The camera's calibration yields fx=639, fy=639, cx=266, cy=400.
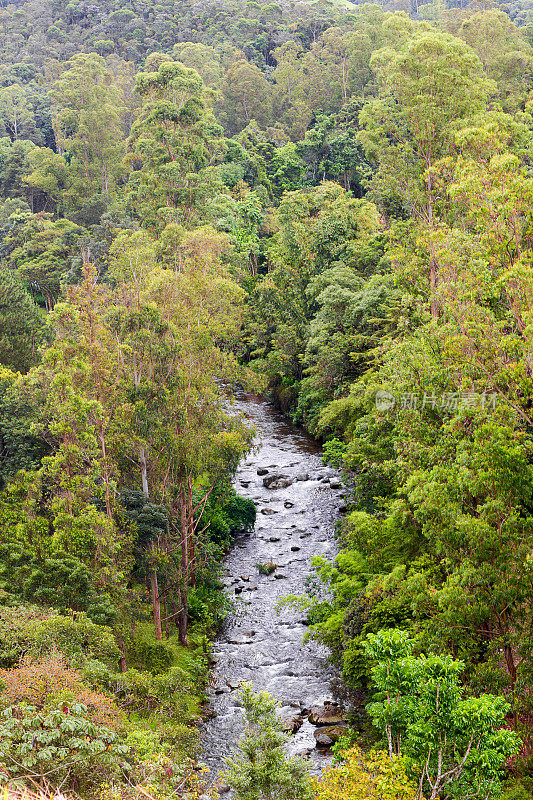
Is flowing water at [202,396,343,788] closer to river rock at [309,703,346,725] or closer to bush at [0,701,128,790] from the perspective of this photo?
river rock at [309,703,346,725]

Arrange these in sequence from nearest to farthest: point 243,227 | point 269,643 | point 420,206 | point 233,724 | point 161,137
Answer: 1. point 233,724
2. point 269,643
3. point 420,206
4. point 161,137
5. point 243,227

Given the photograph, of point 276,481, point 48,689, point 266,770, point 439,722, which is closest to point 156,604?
point 48,689

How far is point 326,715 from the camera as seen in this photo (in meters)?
19.2

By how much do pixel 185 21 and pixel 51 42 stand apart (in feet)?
71.5

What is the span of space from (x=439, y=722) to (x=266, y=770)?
3.35 meters

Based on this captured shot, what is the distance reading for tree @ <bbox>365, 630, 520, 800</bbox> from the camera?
9711mm

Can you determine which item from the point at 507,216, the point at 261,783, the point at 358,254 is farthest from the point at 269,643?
the point at 358,254

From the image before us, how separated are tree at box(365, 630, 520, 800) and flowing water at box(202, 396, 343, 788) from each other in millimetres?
5093

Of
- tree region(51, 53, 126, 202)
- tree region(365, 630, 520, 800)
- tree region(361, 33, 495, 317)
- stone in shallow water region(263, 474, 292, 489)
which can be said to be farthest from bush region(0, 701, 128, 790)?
tree region(51, 53, 126, 202)

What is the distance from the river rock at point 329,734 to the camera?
58.7 feet

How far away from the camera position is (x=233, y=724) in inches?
767

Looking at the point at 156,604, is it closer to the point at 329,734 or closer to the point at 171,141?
the point at 329,734

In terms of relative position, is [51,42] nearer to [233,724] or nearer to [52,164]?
[52,164]

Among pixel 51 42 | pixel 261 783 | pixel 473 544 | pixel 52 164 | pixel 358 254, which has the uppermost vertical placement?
pixel 51 42
